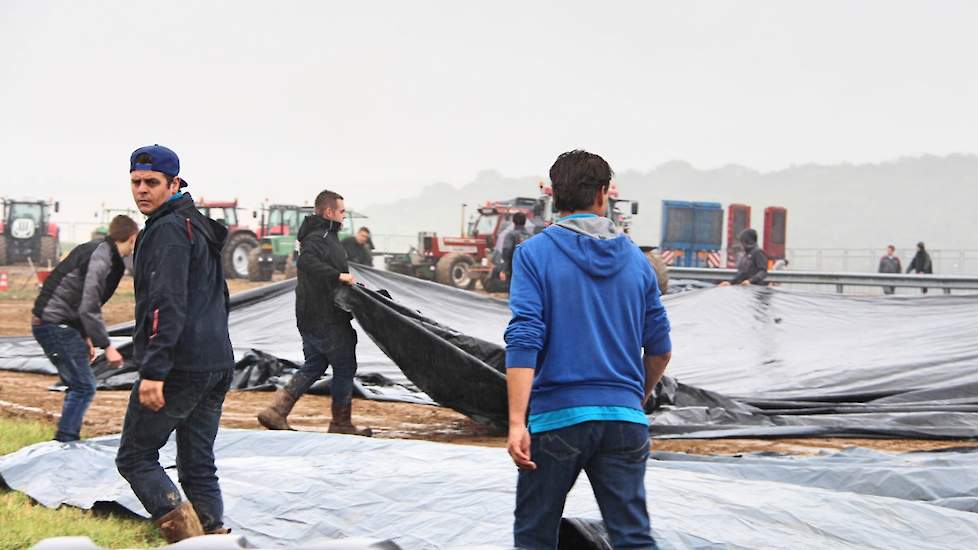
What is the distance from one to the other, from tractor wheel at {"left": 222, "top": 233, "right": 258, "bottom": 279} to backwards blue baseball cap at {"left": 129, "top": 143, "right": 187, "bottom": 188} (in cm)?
2894

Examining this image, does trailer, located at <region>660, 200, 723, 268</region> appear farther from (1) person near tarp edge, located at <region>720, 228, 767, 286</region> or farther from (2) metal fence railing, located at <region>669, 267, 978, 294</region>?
(1) person near tarp edge, located at <region>720, 228, 767, 286</region>

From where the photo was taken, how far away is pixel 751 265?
15.1 m

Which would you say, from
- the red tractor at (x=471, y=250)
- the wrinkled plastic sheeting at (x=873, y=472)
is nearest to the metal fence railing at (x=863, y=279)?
the red tractor at (x=471, y=250)

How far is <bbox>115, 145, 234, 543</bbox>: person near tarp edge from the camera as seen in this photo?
443 centimetres

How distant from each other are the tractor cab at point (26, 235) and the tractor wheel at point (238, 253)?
6990 mm

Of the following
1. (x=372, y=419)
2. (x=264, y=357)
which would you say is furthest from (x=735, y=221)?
(x=372, y=419)

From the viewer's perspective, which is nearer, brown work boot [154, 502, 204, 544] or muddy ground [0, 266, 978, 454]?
brown work boot [154, 502, 204, 544]

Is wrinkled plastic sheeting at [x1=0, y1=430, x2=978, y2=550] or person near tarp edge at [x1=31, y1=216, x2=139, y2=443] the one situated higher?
person near tarp edge at [x1=31, y1=216, x2=139, y2=443]

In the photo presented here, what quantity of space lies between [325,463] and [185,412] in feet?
4.68

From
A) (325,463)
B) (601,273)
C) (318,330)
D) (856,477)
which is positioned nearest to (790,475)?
(856,477)

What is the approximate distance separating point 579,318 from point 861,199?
121825 millimetres

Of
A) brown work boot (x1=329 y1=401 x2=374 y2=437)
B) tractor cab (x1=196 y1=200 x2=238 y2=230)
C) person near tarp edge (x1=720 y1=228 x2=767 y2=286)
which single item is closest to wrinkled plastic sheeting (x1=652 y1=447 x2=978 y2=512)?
brown work boot (x1=329 y1=401 x2=374 y2=437)

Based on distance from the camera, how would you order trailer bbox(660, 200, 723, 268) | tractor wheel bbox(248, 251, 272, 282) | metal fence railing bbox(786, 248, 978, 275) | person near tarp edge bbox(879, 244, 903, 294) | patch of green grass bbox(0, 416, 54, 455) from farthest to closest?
1. metal fence railing bbox(786, 248, 978, 275)
2. trailer bbox(660, 200, 723, 268)
3. person near tarp edge bbox(879, 244, 903, 294)
4. tractor wheel bbox(248, 251, 272, 282)
5. patch of green grass bbox(0, 416, 54, 455)

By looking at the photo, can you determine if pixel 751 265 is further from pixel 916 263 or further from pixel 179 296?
pixel 916 263
